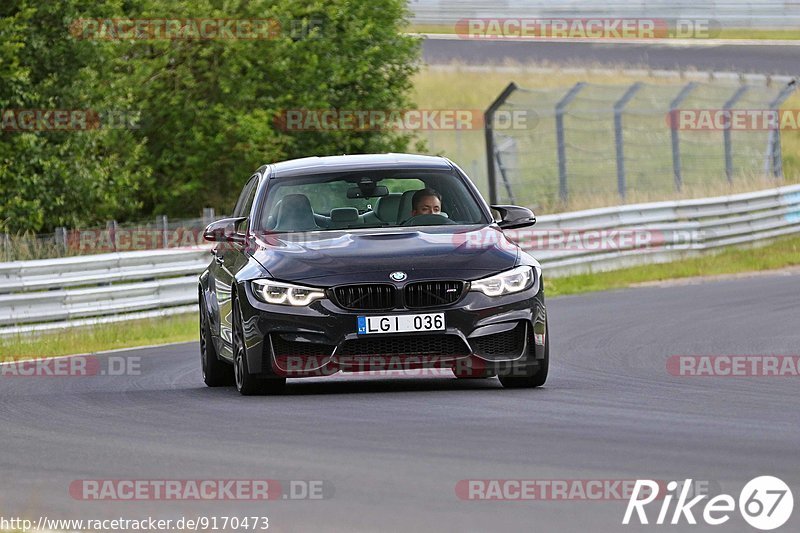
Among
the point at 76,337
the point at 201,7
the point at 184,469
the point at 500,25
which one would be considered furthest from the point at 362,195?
the point at 500,25

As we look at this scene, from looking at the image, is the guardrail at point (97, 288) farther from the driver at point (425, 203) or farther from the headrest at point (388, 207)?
the driver at point (425, 203)

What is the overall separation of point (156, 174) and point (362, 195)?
24292 millimetres

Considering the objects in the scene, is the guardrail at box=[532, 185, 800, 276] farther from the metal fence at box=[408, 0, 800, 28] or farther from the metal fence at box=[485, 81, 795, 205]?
the metal fence at box=[408, 0, 800, 28]

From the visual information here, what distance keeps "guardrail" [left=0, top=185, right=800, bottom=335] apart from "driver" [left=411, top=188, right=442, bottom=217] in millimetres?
8200

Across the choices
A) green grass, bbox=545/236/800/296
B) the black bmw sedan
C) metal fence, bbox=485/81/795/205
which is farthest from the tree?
the black bmw sedan

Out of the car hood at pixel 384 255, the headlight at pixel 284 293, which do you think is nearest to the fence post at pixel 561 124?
the car hood at pixel 384 255

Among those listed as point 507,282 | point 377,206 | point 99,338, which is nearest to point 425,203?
point 377,206

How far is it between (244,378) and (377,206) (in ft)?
5.20

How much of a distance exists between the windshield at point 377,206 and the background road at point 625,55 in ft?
107

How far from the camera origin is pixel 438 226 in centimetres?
1161

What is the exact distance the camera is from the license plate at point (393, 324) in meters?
10.5

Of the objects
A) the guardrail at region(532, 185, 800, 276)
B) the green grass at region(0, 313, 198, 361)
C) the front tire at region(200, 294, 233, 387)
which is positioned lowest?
the guardrail at region(532, 185, 800, 276)

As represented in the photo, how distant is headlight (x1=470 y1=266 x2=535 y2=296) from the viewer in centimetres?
1066

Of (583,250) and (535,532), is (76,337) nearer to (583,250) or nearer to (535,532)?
(583,250)
